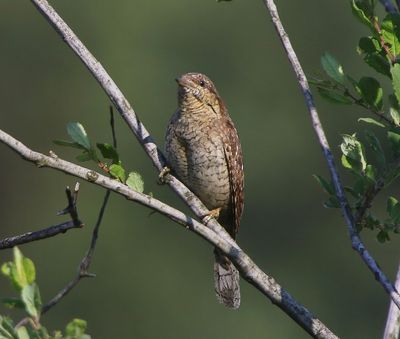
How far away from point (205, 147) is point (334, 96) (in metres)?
2.06

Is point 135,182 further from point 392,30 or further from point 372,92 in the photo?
point 392,30

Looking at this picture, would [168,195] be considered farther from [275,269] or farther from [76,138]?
[76,138]

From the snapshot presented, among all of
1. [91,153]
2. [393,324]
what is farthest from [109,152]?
[393,324]

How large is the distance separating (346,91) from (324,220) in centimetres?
2215

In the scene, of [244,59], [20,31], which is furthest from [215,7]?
[20,31]

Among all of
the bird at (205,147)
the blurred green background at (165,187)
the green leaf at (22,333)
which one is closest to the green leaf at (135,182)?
the green leaf at (22,333)

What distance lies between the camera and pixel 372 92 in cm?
334

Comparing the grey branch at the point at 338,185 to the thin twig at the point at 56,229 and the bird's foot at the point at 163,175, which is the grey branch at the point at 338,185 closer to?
the thin twig at the point at 56,229

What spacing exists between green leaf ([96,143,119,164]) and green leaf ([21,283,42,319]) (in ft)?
3.26

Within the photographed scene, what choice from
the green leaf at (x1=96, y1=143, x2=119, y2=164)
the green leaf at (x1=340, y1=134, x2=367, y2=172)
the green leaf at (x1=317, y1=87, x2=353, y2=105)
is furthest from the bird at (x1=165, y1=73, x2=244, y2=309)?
the green leaf at (x1=340, y1=134, x2=367, y2=172)

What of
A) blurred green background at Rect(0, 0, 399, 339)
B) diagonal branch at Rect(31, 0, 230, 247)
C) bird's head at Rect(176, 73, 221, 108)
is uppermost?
blurred green background at Rect(0, 0, 399, 339)

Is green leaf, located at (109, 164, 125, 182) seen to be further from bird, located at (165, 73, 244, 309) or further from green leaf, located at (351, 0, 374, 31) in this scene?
bird, located at (165, 73, 244, 309)

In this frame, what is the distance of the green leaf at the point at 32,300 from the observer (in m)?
2.59

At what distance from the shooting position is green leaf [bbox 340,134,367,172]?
10.8 feet
